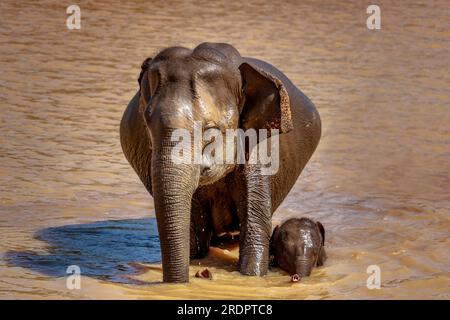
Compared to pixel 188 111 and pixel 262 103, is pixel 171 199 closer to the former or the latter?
pixel 188 111

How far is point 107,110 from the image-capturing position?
1477cm

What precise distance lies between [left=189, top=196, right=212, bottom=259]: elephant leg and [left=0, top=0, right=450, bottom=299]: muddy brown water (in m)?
0.12

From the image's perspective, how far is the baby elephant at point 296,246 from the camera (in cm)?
858

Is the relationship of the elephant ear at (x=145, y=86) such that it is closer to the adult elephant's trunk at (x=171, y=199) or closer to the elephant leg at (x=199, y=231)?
the adult elephant's trunk at (x=171, y=199)

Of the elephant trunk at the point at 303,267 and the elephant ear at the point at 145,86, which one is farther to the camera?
the elephant trunk at the point at 303,267

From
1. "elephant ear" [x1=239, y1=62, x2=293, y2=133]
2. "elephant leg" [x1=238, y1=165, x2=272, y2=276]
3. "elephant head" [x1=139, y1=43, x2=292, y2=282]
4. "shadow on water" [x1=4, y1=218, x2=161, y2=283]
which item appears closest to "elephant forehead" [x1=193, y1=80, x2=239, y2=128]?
"elephant head" [x1=139, y1=43, x2=292, y2=282]

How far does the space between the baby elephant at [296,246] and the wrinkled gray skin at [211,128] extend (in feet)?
0.41

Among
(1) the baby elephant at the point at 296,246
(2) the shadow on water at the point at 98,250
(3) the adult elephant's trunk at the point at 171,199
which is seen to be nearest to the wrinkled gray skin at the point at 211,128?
(3) the adult elephant's trunk at the point at 171,199

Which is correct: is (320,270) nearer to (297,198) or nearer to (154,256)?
(154,256)

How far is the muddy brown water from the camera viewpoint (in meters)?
8.66

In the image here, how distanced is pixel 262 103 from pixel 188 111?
2.99ft

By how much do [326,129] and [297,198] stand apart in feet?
10.2

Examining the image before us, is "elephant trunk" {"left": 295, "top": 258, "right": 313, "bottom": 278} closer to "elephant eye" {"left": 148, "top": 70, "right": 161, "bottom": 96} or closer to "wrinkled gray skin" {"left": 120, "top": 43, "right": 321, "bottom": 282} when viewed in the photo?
"wrinkled gray skin" {"left": 120, "top": 43, "right": 321, "bottom": 282}

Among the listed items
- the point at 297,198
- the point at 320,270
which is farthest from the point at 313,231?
the point at 297,198
